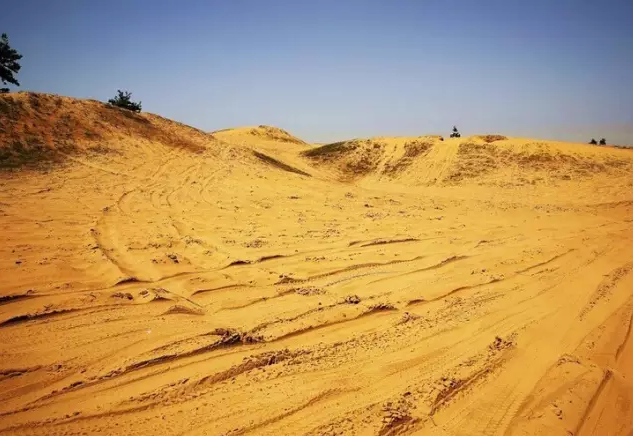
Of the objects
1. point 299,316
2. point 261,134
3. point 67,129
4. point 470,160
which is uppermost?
point 261,134

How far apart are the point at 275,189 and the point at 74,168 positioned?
5762mm

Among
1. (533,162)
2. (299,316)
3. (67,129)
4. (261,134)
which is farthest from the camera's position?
(261,134)

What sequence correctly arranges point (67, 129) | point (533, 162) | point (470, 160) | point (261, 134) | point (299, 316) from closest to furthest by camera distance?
point (299, 316) < point (67, 129) < point (533, 162) < point (470, 160) < point (261, 134)

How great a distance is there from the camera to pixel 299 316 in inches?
151

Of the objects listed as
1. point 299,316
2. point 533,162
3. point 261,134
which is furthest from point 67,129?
point 533,162

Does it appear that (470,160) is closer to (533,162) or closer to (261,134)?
(533,162)

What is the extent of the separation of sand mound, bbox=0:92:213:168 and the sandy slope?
174 cm

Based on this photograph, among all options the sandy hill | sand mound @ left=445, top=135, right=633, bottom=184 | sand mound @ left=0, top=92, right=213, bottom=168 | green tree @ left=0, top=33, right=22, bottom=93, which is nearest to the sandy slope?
sand mound @ left=0, top=92, right=213, bottom=168

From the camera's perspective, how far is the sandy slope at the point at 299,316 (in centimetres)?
264

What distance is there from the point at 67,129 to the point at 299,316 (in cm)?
1313

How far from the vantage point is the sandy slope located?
104 inches

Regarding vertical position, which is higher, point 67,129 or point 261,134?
point 261,134

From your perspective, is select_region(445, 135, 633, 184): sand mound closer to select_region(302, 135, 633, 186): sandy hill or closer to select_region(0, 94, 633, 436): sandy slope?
select_region(302, 135, 633, 186): sandy hill

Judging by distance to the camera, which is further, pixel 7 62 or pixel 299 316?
pixel 7 62
